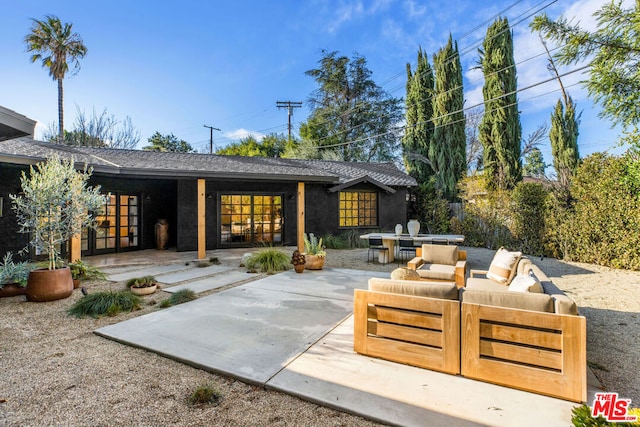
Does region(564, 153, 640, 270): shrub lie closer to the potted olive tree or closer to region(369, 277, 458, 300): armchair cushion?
region(369, 277, 458, 300): armchair cushion

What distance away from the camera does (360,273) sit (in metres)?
6.49

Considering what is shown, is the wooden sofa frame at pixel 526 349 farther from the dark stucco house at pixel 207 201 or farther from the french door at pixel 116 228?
the french door at pixel 116 228

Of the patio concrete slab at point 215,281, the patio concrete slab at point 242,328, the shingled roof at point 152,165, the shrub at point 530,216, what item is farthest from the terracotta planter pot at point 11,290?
the shrub at point 530,216

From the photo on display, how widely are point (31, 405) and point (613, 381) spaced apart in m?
4.58

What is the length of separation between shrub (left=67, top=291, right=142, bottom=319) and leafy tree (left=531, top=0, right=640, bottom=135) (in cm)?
843

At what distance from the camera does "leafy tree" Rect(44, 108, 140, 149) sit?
69.1ft

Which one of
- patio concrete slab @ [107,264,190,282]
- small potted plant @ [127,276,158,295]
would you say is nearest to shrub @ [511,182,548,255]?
patio concrete slab @ [107,264,190,282]

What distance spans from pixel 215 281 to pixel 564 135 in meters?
17.8

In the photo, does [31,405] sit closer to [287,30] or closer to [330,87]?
[287,30]

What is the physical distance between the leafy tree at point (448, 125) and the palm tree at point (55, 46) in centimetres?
1973

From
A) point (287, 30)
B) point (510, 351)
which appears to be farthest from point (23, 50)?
point (510, 351)

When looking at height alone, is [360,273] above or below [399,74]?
below

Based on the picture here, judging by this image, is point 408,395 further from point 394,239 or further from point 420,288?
point 394,239

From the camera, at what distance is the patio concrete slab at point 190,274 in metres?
6.00
